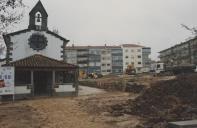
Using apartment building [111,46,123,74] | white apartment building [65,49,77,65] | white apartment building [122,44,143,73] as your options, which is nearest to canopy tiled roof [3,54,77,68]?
white apartment building [65,49,77,65]

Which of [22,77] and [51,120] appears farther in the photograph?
[22,77]

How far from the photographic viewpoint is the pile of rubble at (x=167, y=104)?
14767mm

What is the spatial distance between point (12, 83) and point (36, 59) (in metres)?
6.15

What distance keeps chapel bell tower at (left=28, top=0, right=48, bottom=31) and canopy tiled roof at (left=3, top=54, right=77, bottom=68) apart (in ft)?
10.4

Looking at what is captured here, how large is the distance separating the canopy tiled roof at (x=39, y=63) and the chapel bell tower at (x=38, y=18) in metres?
3.17

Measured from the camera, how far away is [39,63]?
Result: 32781 millimetres

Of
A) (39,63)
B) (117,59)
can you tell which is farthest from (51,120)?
(117,59)

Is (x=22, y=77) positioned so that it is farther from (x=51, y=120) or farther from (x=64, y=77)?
(x=51, y=120)

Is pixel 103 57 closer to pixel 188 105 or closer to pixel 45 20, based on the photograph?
pixel 45 20

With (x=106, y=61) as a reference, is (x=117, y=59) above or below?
above

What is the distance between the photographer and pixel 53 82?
32906 millimetres

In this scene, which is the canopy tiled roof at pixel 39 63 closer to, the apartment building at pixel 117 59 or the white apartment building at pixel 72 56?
the white apartment building at pixel 72 56

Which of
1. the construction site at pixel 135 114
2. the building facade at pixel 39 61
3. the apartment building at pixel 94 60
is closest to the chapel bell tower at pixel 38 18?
the building facade at pixel 39 61

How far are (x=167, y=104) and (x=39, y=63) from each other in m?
17.5
